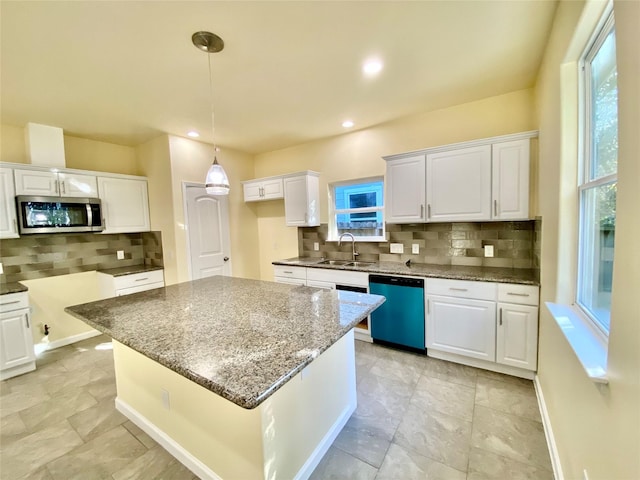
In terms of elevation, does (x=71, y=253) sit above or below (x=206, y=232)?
below

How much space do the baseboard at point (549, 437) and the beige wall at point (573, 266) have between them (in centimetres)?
6

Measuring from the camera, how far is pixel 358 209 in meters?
3.73

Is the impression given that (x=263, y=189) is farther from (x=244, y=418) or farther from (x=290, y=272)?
(x=244, y=418)

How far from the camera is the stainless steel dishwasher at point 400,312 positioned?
2750 millimetres

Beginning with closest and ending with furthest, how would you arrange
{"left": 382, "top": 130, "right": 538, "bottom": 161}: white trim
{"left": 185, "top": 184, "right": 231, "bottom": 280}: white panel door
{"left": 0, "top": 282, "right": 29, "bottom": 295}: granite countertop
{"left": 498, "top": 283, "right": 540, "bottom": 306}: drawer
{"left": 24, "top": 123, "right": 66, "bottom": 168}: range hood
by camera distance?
1. {"left": 498, "top": 283, "right": 540, "bottom": 306}: drawer
2. {"left": 382, "top": 130, "right": 538, "bottom": 161}: white trim
3. {"left": 0, "top": 282, "right": 29, "bottom": 295}: granite countertop
4. {"left": 24, "top": 123, "right": 66, "bottom": 168}: range hood
5. {"left": 185, "top": 184, "right": 231, "bottom": 280}: white panel door

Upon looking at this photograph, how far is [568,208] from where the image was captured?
1.57 metres

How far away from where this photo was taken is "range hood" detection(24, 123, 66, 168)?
9.80ft

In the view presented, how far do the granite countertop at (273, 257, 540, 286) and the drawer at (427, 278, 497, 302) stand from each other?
5cm

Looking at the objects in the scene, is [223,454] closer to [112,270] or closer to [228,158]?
[112,270]

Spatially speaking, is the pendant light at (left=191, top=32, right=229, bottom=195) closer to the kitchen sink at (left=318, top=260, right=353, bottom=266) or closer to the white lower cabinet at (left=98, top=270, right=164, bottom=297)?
the kitchen sink at (left=318, top=260, right=353, bottom=266)

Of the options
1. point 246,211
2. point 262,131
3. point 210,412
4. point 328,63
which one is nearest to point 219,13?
point 328,63

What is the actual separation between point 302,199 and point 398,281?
176 cm

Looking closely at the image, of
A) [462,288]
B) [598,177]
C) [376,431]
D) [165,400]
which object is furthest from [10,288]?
[598,177]

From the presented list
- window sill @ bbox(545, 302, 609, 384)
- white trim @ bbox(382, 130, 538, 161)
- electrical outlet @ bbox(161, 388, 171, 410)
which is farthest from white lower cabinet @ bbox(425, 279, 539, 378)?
electrical outlet @ bbox(161, 388, 171, 410)
